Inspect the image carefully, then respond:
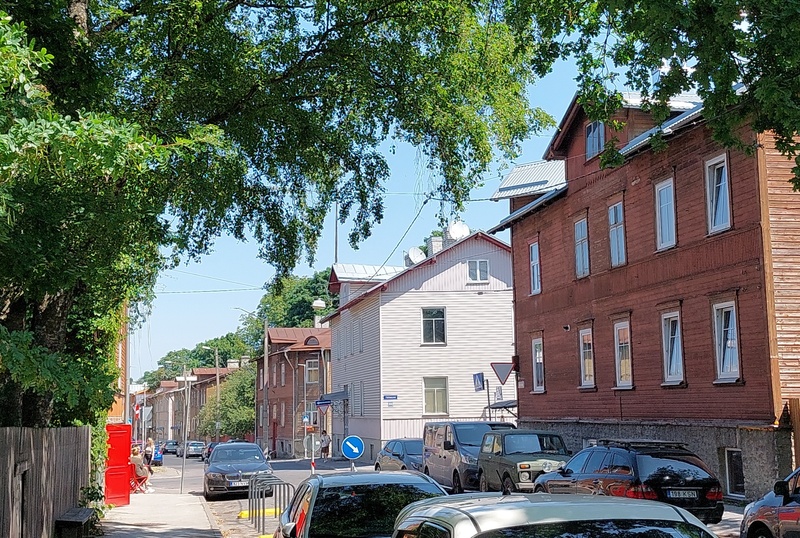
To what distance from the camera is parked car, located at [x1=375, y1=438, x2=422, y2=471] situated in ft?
100

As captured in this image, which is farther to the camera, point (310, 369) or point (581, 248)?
point (310, 369)

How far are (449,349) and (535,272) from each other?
1447 cm

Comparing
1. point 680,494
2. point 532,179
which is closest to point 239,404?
point 532,179

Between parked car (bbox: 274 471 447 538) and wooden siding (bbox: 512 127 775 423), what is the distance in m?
13.1

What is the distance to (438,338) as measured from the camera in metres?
48.7

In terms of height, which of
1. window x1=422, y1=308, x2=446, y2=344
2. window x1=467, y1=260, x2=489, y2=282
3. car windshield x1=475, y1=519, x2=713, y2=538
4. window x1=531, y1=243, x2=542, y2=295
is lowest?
car windshield x1=475, y1=519, x2=713, y2=538

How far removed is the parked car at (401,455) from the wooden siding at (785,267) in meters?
12.9

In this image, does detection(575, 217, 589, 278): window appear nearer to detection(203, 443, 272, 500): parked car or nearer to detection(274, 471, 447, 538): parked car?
detection(203, 443, 272, 500): parked car

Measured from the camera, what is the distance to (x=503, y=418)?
43.8 m

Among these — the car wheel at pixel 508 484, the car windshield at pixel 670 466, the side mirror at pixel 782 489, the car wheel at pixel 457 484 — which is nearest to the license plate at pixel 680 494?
the car windshield at pixel 670 466

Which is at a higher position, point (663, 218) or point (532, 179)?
point (532, 179)

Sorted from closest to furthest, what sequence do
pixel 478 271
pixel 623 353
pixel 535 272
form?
pixel 623 353 < pixel 535 272 < pixel 478 271

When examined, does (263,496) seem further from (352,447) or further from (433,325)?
(433,325)

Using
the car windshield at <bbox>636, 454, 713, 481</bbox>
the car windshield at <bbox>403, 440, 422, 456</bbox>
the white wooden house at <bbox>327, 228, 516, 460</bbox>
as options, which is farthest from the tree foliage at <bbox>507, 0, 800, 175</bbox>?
the white wooden house at <bbox>327, 228, 516, 460</bbox>
